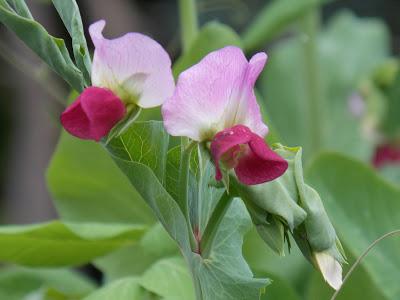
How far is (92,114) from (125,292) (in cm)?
22

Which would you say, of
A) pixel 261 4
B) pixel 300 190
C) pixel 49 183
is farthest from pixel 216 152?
pixel 261 4

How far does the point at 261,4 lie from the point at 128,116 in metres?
1.44

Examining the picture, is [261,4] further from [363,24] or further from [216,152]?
[216,152]

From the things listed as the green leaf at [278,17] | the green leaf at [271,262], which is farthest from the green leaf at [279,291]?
the green leaf at [278,17]

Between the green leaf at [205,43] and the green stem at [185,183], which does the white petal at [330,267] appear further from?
the green leaf at [205,43]

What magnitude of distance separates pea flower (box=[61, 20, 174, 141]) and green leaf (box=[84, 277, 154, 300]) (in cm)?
20

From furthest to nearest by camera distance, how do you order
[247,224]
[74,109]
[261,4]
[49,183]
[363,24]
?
1. [261,4]
2. [363,24]
3. [49,183]
4. [247,224]
5. [74,109]

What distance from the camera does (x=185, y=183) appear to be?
436 mm

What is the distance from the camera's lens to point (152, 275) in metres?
0.60

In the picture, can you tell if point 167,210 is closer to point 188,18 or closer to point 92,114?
point 92,114

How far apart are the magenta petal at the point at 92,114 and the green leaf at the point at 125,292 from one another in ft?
0.65

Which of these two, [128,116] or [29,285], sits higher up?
[128,116]

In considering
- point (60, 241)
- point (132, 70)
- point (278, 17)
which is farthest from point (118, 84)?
point (278, 17)

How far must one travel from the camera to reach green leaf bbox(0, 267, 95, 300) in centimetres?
80
